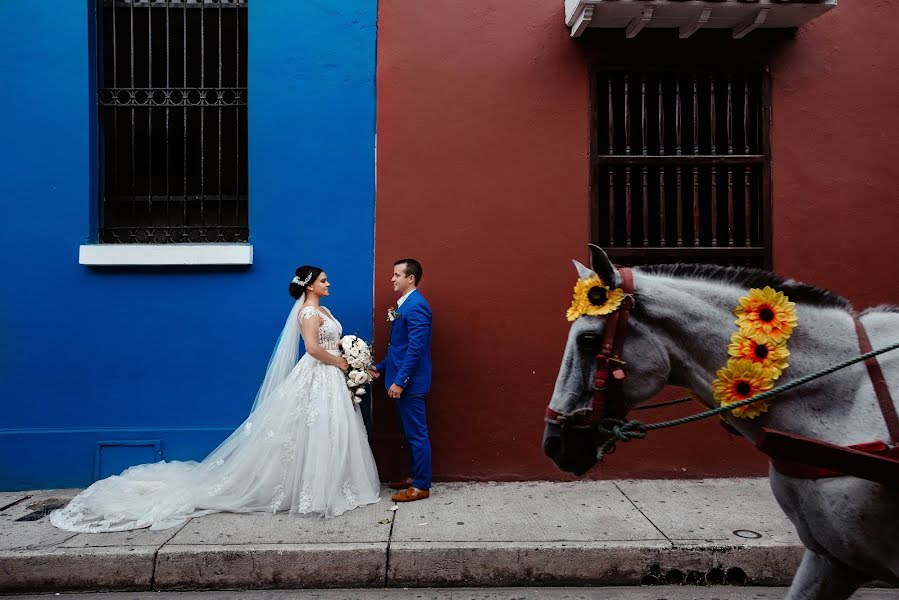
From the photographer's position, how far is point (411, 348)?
486 centimetres

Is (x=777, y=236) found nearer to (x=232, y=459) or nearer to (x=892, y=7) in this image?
(x=892, y=7)

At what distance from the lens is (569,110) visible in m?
5.39

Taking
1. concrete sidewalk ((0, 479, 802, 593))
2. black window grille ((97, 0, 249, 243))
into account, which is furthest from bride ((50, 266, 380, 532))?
black window grille ((97, 0, 249, 243))

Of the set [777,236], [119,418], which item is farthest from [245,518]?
[777,236]

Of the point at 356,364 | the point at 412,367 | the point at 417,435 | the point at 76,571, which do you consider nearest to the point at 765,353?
the point at 412,367

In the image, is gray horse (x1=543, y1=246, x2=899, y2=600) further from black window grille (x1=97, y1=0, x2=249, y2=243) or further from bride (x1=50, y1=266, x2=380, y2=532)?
black window grille (x1=97, y1=0, x2=249, y2=243)

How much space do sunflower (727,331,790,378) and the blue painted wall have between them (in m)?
3.63

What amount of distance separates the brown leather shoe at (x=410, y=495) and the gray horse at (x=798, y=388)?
8.92ft

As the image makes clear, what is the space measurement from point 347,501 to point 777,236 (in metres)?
4.20

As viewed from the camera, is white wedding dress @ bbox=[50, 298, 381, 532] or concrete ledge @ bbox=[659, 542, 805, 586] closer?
concrete ledge @ bbox=[659, 542, 805, 586]

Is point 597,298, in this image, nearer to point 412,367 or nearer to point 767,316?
point 767,316

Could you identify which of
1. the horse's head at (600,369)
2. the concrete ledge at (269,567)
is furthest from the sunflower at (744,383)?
the concrete ledge at (269,567)

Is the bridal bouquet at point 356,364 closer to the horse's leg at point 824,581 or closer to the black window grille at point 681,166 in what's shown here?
the black window grille at point 681,166

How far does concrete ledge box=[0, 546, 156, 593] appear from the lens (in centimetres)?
377
